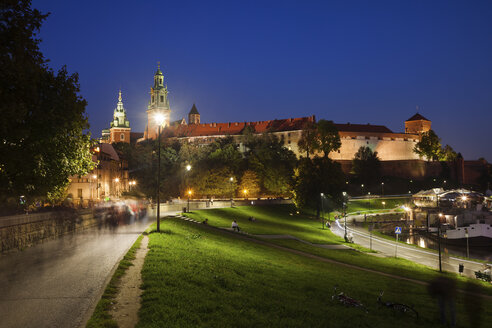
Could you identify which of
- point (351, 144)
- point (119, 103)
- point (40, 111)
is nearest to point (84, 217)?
point (40, 111)

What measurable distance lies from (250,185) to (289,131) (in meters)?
58.5

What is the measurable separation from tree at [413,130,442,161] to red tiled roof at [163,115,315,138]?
37370mm

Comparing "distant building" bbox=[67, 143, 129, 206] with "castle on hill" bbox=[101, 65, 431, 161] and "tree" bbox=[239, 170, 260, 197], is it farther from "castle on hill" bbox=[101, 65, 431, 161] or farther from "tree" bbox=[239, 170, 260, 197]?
"castle on hill" bbox=[101, 65, 431, 161]

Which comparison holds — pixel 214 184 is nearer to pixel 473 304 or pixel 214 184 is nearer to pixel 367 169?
pixel 367 169

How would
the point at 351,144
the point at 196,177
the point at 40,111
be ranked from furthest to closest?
the point at 351,144 → the point at 196,177 → the point at 40,111

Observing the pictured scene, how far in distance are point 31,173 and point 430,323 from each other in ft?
57.4

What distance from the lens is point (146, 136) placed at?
158625 mm

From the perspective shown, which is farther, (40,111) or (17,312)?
(40,111)

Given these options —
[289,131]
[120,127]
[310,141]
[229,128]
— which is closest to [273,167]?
[310,141]

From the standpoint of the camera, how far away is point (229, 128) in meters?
149

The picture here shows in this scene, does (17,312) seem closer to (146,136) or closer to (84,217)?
(84,217)

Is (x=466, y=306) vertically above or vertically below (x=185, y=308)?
below

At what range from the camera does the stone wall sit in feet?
68.5

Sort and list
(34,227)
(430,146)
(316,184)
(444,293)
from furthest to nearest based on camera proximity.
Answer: (430,146)
(316,184)
(34,227)
(444,293)
